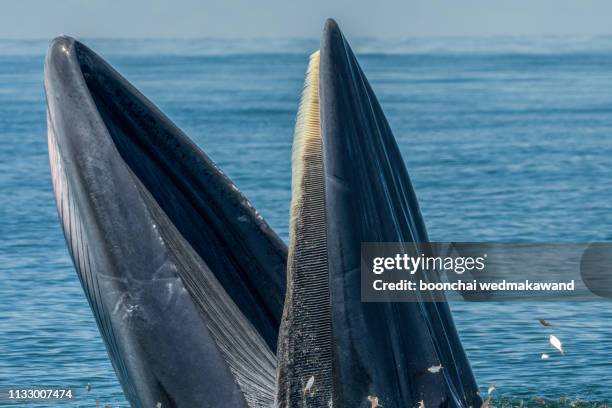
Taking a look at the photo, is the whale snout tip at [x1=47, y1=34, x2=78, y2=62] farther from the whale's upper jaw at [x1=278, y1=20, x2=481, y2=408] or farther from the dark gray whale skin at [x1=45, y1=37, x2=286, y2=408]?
the whale's upper jaw at [x1=278, y1=20, x2=481, y2=408]

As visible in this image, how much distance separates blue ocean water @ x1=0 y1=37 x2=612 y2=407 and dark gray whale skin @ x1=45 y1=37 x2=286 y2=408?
4775 mm

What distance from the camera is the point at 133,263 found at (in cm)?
760

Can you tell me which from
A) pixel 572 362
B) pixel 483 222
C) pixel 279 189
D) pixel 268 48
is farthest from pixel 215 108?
pixel 268 48

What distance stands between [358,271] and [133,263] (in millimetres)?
1175

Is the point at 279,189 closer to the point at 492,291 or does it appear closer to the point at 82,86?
the point at 492,291

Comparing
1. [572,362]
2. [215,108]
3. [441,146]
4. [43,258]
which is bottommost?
[572,362]

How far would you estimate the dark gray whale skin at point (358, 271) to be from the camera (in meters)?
7.52

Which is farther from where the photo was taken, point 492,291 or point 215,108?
point 215,108

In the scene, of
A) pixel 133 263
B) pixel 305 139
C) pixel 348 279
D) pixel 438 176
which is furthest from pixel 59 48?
pixel 438 176

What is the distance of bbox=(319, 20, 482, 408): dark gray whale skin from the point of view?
24.7 ft

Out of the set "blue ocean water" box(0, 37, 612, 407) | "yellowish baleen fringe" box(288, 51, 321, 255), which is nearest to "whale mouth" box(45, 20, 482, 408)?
"yellowish baleen fringe" box(288, 51, 321, 255)

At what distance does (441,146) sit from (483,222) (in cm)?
1354

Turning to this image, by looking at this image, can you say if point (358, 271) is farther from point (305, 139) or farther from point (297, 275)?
point (305, 139)

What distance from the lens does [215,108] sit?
5247cm
